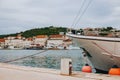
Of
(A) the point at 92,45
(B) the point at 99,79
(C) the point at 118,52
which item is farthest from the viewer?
(A) the point at 92,45

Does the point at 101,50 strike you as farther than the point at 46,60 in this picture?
No

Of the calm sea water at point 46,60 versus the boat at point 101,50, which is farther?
the calm sea water at point 46,60

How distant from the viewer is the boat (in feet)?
46.8

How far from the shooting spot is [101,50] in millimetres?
15016

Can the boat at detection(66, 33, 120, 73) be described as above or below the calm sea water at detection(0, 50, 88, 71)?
above

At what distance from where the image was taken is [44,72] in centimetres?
1127

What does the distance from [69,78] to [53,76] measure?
2.21ft

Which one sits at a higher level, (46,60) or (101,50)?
(101,50)

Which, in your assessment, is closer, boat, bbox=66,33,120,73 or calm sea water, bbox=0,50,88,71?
boat, bbox=66,33,120,73

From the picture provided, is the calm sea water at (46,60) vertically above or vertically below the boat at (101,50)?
below

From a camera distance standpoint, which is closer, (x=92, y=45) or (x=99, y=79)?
(x=99, y=79)

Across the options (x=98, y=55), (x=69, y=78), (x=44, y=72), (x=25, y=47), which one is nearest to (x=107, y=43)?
(x=98, y=55)

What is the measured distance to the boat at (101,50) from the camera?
14.3 metres

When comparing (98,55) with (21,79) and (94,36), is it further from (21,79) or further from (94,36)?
(21,79)
